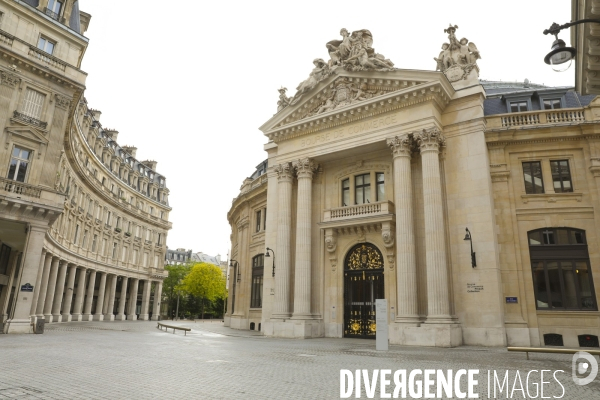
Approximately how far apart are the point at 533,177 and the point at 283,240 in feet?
53.7

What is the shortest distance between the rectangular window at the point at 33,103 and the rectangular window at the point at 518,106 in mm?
31187

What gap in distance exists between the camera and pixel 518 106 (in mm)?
26750

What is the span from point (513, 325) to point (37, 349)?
72.7ft

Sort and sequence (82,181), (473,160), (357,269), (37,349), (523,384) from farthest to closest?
(82,181)
(357,269)
(473,160)
(37,349)
(523,384)

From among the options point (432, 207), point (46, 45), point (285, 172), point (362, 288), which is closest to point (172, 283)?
point (285, 172)

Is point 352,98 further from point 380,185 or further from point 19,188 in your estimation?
point 19,188

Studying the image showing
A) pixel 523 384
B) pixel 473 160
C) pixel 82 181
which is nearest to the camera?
pixel 523 384

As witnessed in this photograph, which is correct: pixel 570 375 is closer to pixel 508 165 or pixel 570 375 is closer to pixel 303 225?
pixel 508 165

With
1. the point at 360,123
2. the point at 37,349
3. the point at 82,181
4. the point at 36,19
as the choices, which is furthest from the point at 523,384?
the point at 82,181

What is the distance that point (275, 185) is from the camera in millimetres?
31812

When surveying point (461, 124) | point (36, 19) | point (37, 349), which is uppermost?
point (36, 19)

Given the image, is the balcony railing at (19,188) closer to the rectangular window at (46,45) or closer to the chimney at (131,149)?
the rectangular window at (46,45)

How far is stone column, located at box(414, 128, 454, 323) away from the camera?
21750 mm

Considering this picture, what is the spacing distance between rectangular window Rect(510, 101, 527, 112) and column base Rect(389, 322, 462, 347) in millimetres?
14719
